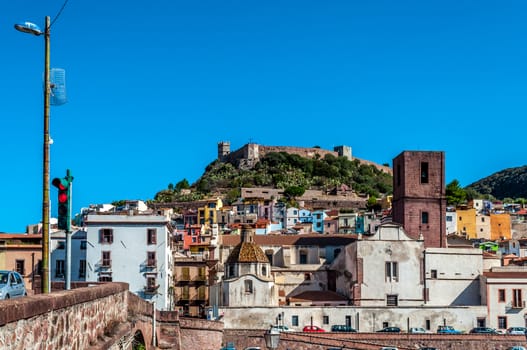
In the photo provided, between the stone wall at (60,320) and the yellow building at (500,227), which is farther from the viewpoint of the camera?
the yellow building at (500,227)

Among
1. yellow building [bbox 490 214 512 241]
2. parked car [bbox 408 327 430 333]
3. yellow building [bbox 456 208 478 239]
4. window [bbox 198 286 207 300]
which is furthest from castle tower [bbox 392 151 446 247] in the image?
yellow building [bbox 490 214 512 241]

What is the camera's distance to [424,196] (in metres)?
73.6

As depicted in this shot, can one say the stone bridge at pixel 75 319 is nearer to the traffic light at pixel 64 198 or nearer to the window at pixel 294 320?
the traffic light at pixel 64 198

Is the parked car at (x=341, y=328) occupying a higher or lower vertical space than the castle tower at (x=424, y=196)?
lower

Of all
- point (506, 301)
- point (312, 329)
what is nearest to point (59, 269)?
point (312, 329)

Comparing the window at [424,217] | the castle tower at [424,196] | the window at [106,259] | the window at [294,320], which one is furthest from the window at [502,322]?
the window at [106,259]

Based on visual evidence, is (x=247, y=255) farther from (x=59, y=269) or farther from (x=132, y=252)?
(x=59, y=269)

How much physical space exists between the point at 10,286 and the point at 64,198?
283cm

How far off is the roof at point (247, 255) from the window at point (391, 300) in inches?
407

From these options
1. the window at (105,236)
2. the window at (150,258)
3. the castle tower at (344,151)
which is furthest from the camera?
the castle tower at (344,151)

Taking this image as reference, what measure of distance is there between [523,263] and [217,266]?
95.0 ft

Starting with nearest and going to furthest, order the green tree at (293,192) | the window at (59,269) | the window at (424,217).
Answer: the window at (59,269)
the window at (424,217)
the green tree at (293,192)

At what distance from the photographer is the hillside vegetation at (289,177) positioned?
168375mm

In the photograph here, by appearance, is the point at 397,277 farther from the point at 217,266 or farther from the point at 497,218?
the point at 497,218
